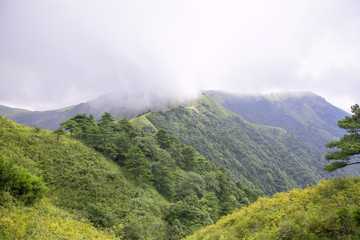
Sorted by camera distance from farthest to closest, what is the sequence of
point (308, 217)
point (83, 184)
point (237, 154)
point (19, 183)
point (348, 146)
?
1. point (237, 154)
2. point (83, 184)
3. point (348, 146)
4. point (19, 183)
5. point (308, 217)

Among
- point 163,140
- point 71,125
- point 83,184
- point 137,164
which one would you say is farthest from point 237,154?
point 83,184


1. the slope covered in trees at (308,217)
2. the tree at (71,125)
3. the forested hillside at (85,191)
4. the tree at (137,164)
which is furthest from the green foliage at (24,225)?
the tree at (71,125)

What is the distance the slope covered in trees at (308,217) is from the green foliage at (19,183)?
11.6m

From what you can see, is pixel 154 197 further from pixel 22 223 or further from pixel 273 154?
pixel 273 154

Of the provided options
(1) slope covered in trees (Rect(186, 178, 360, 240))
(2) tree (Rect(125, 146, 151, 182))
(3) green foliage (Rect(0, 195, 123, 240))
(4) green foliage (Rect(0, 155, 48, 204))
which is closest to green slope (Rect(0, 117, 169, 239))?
(2) tree (Rect(125, 146, 151, 182))

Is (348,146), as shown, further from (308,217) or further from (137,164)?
(137,164)

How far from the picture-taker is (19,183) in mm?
10219

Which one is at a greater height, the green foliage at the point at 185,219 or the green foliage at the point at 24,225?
the green foliage at the point at 24,225

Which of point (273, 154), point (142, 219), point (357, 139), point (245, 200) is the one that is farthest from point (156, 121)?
point (273, 154)

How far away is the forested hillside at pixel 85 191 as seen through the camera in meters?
9.88

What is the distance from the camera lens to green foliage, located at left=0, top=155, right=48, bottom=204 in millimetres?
9820

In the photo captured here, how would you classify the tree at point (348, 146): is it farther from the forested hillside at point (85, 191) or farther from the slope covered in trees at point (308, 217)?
the forested hillside at point (85, 191)

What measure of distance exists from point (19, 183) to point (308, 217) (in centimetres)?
1585

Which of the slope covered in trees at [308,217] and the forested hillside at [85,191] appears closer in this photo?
the slope covered in trees at [308,217]
